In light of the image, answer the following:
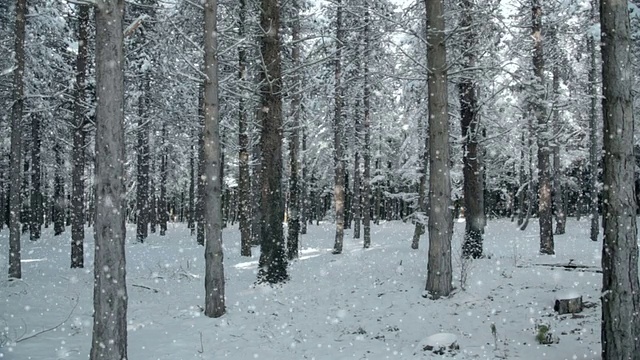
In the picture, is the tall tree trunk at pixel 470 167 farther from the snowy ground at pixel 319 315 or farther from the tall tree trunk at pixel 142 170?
the tall tree trunk at pixel 142 170

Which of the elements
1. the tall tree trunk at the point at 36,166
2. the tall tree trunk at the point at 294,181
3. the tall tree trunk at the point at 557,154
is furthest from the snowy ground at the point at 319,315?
the tall tree trunk at the point at 36,166

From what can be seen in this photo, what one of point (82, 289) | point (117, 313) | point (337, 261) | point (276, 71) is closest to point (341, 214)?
point (337, 261)

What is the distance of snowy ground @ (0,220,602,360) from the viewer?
24.8 feet

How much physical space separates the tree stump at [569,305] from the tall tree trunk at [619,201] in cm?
265

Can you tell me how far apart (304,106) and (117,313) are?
1892 cm

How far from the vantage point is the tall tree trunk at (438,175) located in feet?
33.1

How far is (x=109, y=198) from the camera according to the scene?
6.09 metres

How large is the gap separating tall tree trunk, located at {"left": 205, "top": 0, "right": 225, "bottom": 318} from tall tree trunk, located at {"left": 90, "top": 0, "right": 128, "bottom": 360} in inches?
141

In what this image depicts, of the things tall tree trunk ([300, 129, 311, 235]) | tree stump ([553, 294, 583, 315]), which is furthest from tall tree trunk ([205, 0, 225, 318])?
tall tree trunk ([300, 129, 311, 235])

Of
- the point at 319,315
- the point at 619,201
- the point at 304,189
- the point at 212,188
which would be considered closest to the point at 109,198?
the point at 212,188

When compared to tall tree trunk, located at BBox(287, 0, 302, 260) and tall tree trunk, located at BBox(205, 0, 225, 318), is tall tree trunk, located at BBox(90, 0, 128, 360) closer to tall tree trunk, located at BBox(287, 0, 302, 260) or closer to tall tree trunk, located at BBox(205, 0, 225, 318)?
tall tree trunk, located at BBox(205, 0, 225, 318)

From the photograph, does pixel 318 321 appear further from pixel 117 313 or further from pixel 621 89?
pixel 621 89

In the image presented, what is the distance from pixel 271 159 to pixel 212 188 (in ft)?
11.3

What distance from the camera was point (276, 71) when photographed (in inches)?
513
